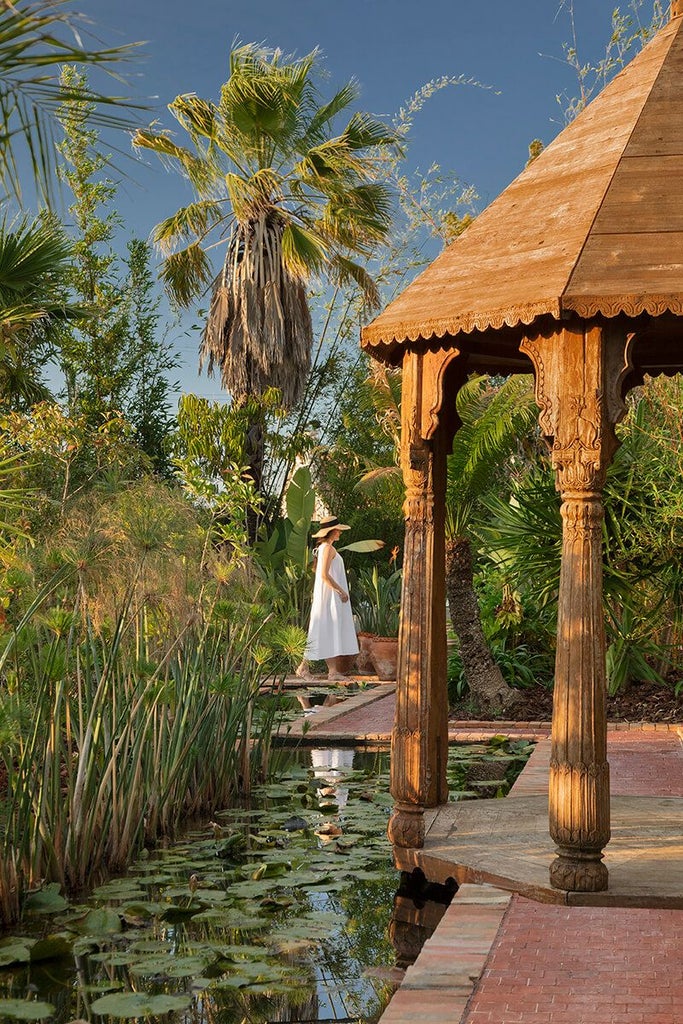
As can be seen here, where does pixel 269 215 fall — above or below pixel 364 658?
above

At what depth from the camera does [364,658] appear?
1631 cm

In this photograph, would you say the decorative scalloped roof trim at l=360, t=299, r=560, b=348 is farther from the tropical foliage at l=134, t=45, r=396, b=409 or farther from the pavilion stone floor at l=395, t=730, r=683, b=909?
the tropical foliage at l=134, t=45, r=396, b=409

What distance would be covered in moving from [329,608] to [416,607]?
8460mm

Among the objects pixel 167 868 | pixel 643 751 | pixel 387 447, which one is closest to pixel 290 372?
pixel 387 447

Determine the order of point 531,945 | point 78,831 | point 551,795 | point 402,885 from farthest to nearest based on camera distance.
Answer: point 402,885, point 78,831, point 551,795, point 531,945

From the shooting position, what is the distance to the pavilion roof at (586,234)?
16.7 feet

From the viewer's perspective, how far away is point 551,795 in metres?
5.18

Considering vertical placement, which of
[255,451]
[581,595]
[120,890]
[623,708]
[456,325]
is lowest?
A: [120,890]

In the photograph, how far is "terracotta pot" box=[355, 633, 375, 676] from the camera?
16.0 meters

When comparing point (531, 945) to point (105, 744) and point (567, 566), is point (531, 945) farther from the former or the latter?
point (105, 744)

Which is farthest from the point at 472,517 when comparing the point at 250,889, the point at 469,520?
the point at 250,889

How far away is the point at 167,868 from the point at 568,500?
262 cm

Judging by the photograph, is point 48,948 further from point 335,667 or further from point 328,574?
point 335,667

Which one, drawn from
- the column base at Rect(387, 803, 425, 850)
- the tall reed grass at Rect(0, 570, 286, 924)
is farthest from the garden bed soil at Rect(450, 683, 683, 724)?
the column base at Rect(387, 803, 425, 850)
